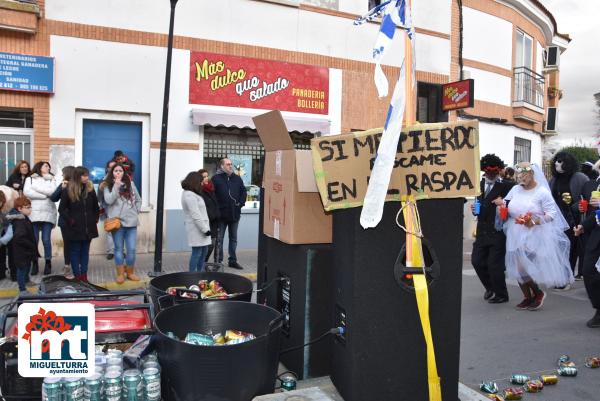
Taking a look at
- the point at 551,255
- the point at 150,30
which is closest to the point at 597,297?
the point at 551,255

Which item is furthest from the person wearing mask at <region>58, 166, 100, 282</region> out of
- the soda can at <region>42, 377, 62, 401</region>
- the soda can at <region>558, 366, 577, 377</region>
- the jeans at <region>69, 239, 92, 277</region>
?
the soda can at <region>558, 366, 577, 377</region>

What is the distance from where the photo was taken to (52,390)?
231 centimetres

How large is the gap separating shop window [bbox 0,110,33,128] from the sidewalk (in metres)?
2.63

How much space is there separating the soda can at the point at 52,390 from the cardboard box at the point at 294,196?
1.34 metres

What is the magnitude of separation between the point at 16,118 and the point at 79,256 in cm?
390

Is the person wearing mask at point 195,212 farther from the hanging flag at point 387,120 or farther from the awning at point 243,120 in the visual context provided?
the hanging flag at point 387,120

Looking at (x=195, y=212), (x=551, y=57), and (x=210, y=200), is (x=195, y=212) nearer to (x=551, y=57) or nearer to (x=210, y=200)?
(x=210, y=200)

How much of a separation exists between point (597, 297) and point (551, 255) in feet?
2.69

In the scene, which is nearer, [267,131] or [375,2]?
[267,131]

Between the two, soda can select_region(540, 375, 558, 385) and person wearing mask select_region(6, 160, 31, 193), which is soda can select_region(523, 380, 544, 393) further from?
person wearing mask select_region(6, 160, 31, 193)

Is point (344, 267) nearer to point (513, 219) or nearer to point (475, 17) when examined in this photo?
point (513, 219)

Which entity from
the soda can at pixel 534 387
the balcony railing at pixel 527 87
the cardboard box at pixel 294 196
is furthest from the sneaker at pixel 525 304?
the balcony railing at pixel 527 87

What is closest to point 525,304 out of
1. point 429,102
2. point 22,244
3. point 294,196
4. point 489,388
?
point 489,388

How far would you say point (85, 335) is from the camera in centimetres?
238
